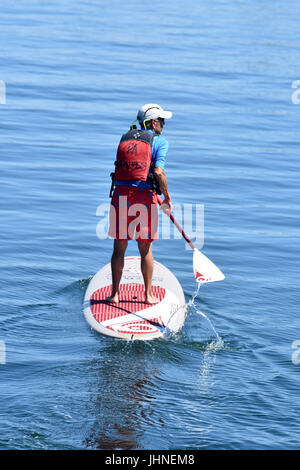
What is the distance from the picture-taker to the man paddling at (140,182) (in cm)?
747

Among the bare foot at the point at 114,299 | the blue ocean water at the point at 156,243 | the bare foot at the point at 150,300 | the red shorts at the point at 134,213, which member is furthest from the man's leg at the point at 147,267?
the blue ocean water at the point at 156,243

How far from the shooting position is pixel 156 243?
10984 mm

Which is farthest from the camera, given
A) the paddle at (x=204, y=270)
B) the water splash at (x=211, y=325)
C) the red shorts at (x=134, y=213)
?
the paddle at (x=204, y=270)

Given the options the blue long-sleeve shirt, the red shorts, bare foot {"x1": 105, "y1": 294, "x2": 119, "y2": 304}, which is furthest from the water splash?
the blue long-sleeve shirt

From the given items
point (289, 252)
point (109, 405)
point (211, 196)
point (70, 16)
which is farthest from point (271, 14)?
point (109, 405)

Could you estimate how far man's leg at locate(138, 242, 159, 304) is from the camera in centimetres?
780

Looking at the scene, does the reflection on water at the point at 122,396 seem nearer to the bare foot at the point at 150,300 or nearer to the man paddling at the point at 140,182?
the bare foot at the point at 150,300

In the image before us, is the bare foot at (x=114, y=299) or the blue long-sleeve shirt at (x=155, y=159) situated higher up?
the blue long-sleeve shirt at (x=155, y=159)

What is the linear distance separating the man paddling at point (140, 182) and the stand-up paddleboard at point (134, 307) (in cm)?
46

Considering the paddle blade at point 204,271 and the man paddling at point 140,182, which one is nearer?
the man paddling at point 140,182

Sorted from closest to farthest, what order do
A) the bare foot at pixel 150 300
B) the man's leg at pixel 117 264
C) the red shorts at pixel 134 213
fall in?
the red shorts at pixel 134 213, the man's leg at pixel 117 264, the bare foot at pixel 150 300

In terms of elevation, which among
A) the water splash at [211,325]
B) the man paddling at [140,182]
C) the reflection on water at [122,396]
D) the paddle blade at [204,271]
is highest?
the man paddling at [140,182]
